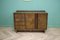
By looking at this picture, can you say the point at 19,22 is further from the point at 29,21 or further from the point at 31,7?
the point at 31,7

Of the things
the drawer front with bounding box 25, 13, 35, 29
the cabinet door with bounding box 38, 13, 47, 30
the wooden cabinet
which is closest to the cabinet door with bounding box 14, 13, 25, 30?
the wooden cabinet

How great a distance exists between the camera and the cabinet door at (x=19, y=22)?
349 centimetres

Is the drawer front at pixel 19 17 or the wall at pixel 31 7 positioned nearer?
the drawer front at pixel 19 17

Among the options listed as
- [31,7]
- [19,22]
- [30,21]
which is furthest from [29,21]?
[31,7]

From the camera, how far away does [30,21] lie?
3520 millimetres

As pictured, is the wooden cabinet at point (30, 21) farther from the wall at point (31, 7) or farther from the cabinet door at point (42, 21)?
the wall at point (31, 7)

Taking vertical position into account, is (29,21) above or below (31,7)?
below

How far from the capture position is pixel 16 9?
13.3ft

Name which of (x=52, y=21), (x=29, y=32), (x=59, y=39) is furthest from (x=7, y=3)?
(x=59, y=39)

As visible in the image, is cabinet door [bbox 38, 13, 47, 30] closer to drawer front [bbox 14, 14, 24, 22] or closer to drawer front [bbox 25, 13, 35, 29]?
drawer front [bbox 25, 13, 35, 29]

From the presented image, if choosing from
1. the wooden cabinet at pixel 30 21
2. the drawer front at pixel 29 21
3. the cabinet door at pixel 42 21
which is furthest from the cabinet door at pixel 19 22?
the cabinet door at pixel 42 21

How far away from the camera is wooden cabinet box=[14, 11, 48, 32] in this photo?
3473mm

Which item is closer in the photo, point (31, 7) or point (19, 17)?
point (19, 17)

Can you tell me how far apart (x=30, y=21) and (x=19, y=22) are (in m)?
0.39
